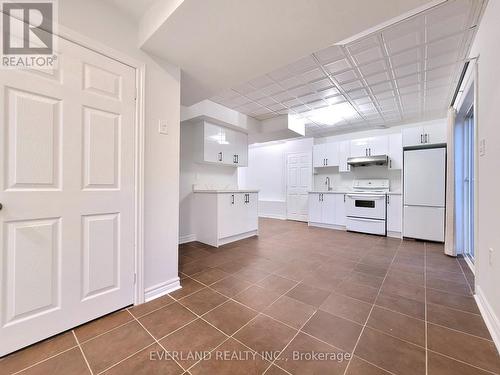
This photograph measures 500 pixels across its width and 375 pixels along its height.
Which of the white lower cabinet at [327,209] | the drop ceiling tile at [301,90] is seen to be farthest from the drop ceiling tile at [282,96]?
the white lower cabinet at [327,209]

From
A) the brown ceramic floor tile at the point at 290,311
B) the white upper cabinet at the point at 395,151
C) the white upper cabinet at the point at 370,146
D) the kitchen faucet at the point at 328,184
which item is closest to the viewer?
the brown ceramic floor tile at the point at 290,311

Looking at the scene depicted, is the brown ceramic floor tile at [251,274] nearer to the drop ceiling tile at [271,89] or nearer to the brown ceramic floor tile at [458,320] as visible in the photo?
the brown ceramic floor tile at [458,320]

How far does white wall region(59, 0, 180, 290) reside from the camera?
1.62m

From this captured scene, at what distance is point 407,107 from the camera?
398cm

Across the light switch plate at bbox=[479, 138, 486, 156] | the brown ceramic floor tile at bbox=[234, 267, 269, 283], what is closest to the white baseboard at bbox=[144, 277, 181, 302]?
the brown ceramic floor tile at bbox=[234, 267, 269, 283]

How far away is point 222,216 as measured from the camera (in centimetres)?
348

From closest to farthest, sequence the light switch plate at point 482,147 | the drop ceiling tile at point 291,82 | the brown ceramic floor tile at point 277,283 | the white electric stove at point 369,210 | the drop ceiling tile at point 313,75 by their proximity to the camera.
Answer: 1. the light switch plate at point 482,147
2. the brown ceramic floor tile at point 277,283
3. the drop ceiling tile at point 313,75
4. the drop ceiling tile at point 291,82
5. the white electric stove at point 369,210

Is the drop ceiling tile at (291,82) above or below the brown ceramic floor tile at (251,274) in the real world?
above

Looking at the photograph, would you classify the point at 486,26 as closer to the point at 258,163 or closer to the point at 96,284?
the point at 96,284

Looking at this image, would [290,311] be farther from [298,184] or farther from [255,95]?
[298,184]

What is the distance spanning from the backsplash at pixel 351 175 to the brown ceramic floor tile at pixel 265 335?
15.7 feet

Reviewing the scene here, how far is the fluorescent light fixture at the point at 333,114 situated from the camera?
4.02 m

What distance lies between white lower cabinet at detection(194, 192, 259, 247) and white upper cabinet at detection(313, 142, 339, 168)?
264 centimetres

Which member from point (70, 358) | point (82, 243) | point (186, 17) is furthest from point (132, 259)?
point (186, 17)
